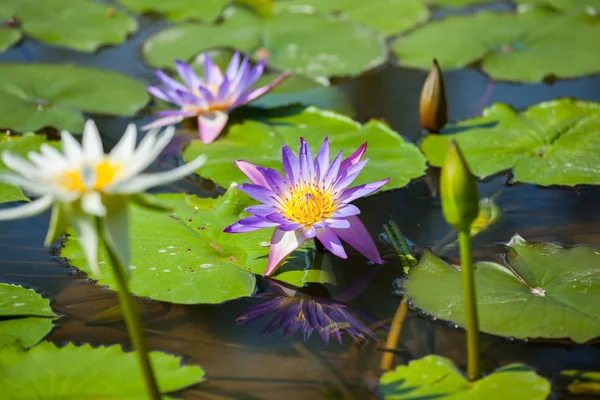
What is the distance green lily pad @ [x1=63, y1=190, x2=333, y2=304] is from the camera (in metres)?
2.03

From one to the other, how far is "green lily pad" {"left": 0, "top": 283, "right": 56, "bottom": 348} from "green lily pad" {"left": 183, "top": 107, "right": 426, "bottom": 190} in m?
0.89

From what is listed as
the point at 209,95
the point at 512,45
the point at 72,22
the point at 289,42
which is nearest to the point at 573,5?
the point at 512,45

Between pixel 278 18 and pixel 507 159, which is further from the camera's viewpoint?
pixel 278 18

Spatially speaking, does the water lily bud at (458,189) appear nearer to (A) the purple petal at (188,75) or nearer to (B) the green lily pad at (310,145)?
(B) the green lily pad at (310,145)

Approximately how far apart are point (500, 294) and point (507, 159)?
0.98 meters

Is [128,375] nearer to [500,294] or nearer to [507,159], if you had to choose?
[500,294]

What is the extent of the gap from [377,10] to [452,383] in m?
3.24

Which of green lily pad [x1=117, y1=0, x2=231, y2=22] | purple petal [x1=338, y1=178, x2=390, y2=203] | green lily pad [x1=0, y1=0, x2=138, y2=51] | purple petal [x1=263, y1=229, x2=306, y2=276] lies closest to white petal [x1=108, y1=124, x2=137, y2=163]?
purple petal [x1=263, y1=229, x2=306, y2=276]

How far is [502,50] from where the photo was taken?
376 centimetres

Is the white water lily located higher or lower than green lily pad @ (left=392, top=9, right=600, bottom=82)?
higher

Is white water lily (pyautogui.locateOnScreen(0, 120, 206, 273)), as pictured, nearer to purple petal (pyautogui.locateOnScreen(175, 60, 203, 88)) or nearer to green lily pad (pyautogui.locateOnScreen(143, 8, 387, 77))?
purple petal (pyautogui.locateOnScreen(175, 60, 203, 88))

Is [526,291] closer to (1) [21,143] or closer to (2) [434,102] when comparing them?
(2) [434,102]

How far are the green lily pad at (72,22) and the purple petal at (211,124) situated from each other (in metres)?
1.39

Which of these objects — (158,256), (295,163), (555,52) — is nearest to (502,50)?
(555,52)
